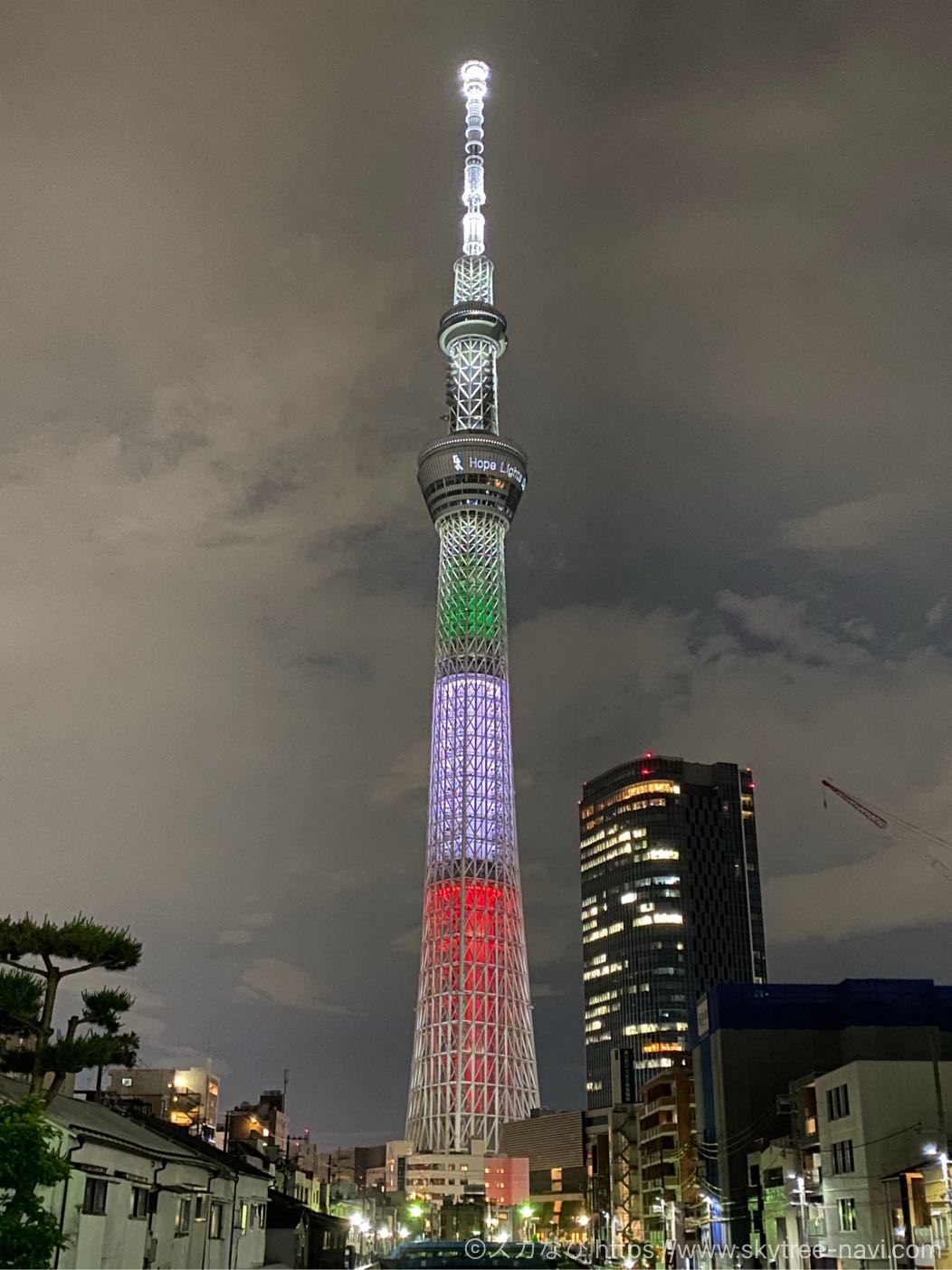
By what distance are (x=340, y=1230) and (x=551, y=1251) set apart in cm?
3626

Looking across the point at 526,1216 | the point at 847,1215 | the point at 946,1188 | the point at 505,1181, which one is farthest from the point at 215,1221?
the point at 505,1181

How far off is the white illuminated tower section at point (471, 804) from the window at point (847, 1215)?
287ft

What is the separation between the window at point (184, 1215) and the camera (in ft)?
146

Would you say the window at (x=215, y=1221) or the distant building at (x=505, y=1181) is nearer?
the window at (x=215, y=1221)

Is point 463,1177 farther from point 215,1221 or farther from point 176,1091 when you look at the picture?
point 215,1221

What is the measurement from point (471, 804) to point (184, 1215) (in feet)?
394

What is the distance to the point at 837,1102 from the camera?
77.2 m

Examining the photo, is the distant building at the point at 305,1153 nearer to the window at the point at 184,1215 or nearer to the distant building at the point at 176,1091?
the distant building at the point at 176,1091

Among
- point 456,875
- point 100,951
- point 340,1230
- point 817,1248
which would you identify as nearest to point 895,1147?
point 817,1248

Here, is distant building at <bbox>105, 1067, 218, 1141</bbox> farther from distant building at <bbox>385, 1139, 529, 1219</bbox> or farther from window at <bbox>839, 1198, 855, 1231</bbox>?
window at <bbox>839, 1198, 855, 1231</bbox>

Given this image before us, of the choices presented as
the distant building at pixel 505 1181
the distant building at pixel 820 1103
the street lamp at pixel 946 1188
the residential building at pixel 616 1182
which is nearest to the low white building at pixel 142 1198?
the street lamp at pixel 946 1188

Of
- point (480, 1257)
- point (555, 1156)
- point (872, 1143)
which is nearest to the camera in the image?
point (872, 1143)

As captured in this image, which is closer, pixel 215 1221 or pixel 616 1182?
pixel 215 1221

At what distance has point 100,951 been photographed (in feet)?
115
